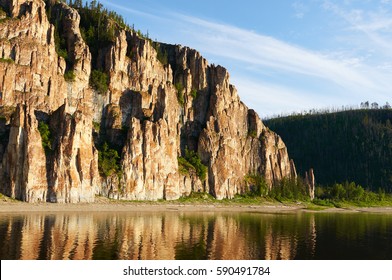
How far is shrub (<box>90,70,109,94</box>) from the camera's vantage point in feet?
602

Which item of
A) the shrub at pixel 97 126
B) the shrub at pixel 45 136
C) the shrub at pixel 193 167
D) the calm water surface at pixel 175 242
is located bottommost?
the calm water surface at pixel 175 242

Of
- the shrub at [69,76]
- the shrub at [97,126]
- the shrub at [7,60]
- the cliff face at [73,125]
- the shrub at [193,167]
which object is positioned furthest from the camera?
the shrub at [193,167]

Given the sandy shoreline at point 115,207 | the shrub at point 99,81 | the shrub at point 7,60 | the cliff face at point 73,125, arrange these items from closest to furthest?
the sandy shoreline at point 115,207, the cliff face at point 73,125, the shrub at point 7,60, the shrub at point 99,81

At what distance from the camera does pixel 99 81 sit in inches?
7264

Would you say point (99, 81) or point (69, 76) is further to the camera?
point (99, 81)

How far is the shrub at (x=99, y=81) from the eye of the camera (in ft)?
602

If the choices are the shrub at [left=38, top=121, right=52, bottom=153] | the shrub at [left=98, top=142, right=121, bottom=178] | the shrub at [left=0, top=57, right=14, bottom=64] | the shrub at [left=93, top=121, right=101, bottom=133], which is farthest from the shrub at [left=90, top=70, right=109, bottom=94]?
the shrub at [left=38, top=121, right=52, bottom=153]

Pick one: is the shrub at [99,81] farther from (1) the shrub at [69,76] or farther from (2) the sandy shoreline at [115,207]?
(2) the sandy shoreline at [115,207]

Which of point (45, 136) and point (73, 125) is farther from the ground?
point (73, 125)

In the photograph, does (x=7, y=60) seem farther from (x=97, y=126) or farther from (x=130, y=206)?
(x=130, y=206)

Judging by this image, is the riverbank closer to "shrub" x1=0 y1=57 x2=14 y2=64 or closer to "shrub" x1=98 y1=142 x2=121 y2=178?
"shrub" x1=98 y1=142 x2=121 y2=178

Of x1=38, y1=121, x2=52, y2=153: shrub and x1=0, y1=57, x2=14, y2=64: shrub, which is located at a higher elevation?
x1=0, y1=57, x2=14, y2=64: shrub

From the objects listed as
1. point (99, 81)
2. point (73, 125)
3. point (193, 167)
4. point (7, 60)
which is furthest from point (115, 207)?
point (7, 60)

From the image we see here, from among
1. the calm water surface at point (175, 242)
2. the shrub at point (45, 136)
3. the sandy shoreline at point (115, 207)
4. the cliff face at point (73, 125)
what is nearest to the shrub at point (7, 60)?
the cliff face at point (73, 125)
